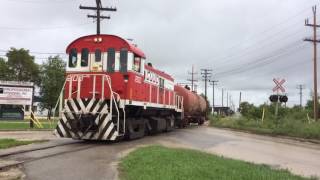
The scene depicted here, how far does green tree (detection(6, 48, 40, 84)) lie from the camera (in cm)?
7356

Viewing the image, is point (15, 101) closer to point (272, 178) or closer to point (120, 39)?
point (120, 39)

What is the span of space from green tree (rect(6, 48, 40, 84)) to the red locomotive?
5461cm

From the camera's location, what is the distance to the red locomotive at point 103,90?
18703mm

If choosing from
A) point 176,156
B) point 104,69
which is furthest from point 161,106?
point 176,156

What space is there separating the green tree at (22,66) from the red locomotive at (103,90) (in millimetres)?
Result: 54608

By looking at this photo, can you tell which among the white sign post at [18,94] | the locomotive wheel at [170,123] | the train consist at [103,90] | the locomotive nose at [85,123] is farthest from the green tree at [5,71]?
the locomotive nose at [85,123]

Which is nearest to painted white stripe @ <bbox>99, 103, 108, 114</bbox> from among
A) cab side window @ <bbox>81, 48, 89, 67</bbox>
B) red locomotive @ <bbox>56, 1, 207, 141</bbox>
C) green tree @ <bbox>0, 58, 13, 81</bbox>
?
red locomotive @ <bbox>56, 1, 207, 141</bbox>

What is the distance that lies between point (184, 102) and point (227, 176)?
26870mm

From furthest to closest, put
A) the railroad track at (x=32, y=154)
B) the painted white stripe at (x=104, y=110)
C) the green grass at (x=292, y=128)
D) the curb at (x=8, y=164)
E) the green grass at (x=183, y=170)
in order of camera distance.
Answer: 1. the green grass at (x=292, y=128)
2. the painted white stripe at (x=104, y=110)
3. the railroad track at (x=32, y=154)
4. the curb at (x=8, y=164)
5. the green grass at (x=183, y=170)

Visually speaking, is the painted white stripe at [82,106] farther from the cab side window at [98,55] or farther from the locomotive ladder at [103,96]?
the cab side window at [98,55]

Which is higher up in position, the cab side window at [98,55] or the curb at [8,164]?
Result: the cab side window at [98,55]

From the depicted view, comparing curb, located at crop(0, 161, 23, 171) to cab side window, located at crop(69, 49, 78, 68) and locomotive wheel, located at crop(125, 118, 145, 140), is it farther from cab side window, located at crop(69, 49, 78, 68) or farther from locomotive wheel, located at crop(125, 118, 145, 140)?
locomotive wheel, located at crop(125, 118, 145, 140)


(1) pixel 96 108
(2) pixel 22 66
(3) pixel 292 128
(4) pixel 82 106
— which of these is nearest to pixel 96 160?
(1) pixel 96 108

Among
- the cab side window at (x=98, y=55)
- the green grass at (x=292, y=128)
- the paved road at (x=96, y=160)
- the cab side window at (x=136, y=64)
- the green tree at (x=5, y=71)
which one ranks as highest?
the green tree at (x=5, y=71)
